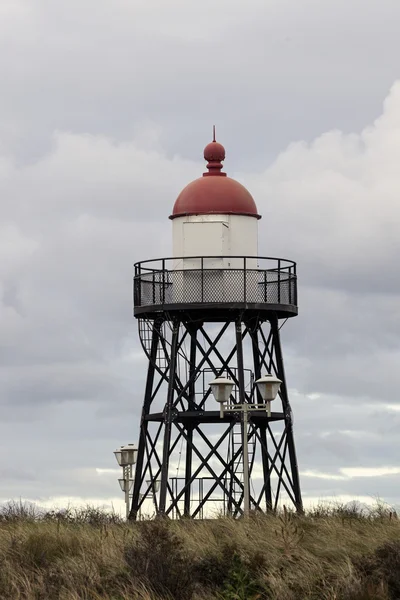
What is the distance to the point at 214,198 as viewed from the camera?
45.7 meters

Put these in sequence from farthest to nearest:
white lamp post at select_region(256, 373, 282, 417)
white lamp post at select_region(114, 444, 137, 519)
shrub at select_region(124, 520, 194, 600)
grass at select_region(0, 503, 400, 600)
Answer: white lamp post at select_region(114, 444, 137, 519) → white lamp post at select_region(256, 373, 282, 417) → shrub at select_region(124, 520, 194, 600) → grass at select_region(0, 503, 400, 600)

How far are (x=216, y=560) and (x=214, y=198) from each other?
18.2 meters

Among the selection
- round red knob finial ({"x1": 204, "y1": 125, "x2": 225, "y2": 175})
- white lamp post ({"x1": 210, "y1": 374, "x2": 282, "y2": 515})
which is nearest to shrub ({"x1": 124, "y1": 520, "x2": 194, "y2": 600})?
white lamp post ({"x1": 210, "y1": 374, "x2": 282, "y2": 515})

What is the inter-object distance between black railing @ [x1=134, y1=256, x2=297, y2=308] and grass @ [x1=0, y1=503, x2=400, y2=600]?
38.0ft

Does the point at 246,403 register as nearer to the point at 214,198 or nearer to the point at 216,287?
the point at 216,287

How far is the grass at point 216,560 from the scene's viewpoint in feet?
90.7

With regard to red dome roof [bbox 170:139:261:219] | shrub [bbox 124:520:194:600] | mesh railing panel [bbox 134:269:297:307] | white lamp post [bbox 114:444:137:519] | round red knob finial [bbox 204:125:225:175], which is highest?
round red knob finial [bbox 204:125:225:175]

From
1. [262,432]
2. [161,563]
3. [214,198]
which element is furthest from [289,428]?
[161,563]

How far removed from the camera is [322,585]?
27766 millimetres

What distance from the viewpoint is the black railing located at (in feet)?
148

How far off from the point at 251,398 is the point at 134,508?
538 centimetres

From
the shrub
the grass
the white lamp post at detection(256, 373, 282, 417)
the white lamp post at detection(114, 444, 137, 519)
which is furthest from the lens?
the white lamp post at detection(114, 444, 137, 519)

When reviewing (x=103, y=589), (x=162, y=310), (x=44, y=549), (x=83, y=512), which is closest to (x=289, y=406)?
(x=162, y=310)

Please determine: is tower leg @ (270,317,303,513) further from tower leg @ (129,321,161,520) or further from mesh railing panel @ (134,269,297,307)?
Answer: tower leg @ (129,321,161,520)
